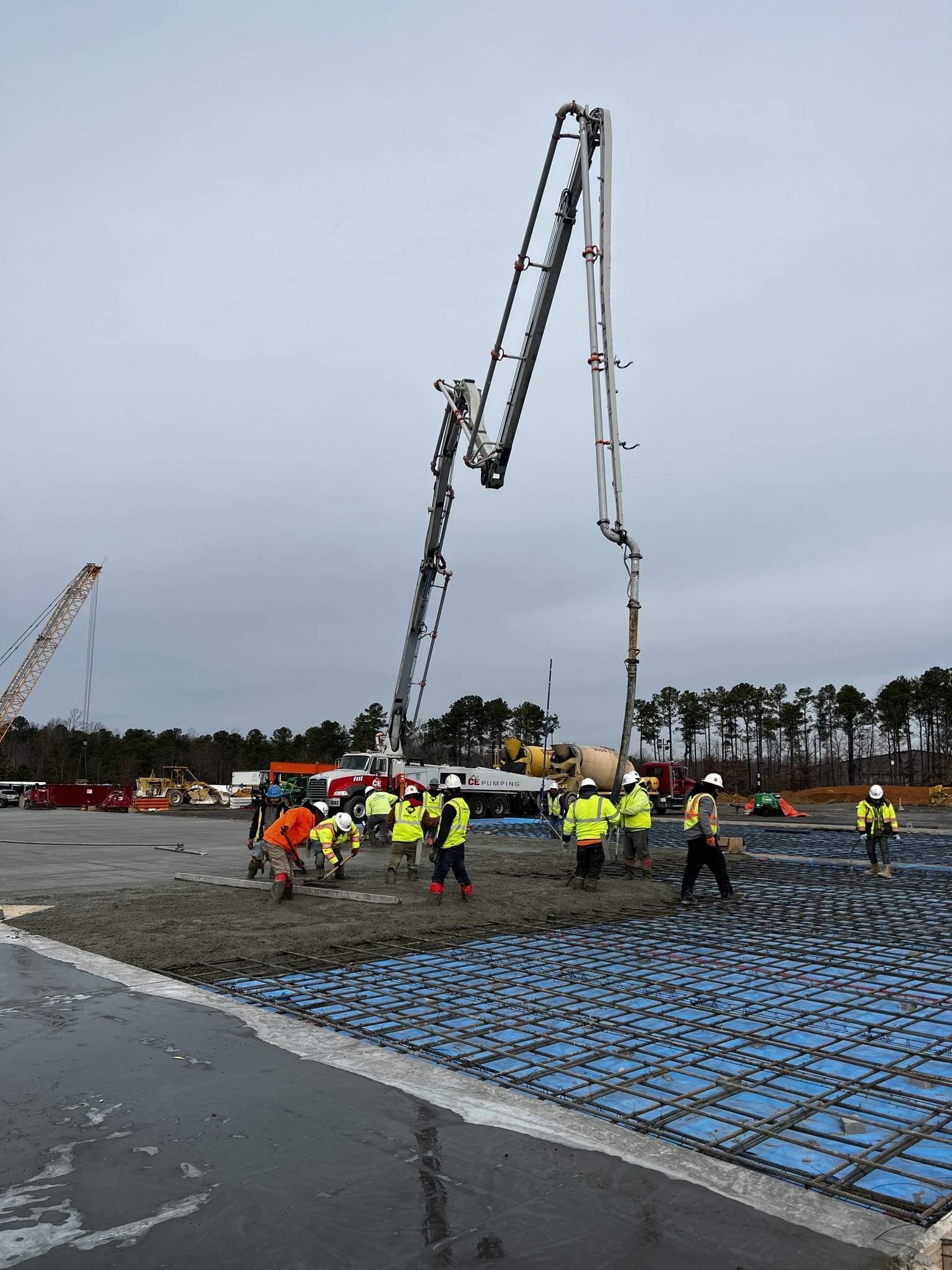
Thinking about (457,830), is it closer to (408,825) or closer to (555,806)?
(408,825)

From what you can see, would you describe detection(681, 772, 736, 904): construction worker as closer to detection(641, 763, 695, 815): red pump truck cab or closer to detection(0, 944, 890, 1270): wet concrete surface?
detection(0, 944, 890, 1270): wet concrete surface

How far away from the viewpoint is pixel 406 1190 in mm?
3279

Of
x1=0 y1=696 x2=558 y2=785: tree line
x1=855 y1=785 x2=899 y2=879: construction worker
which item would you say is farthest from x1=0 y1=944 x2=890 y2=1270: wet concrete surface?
x1=0 y1=696 x2=558 y2=785: tree line

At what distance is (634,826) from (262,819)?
6386mm

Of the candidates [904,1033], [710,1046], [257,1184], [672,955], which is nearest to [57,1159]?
[257,1184]

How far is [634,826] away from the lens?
1371 centimetres

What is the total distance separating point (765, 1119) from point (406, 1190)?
1.75 m

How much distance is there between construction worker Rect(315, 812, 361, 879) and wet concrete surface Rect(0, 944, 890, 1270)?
7.87 m

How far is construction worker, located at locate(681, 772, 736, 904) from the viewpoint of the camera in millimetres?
10352

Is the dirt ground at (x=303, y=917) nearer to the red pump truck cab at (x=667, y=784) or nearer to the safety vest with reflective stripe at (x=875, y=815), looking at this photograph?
the safety vest with reflective stripe at (x=875, y=815)

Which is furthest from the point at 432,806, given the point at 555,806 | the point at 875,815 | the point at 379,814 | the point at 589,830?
the point at 555,806

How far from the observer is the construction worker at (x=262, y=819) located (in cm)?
1305

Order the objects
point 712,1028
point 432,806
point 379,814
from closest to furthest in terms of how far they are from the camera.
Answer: point 712,1028
point 432,806
point 379,814

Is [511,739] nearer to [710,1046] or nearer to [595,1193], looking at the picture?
[710,1046]
